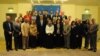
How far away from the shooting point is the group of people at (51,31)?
10.3 m

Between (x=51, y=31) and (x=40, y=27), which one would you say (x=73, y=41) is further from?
(x=40, y=27)

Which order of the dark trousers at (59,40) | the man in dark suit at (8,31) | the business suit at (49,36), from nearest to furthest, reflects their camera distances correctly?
the man in dark suit at (8,31), the business suit at (49,36), the dark trousers at (59,40)

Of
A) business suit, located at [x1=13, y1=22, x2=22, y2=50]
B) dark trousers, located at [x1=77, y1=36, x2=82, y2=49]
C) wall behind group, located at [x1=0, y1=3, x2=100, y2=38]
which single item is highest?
wall behind group, located at [x1=0, y1=3, x2=100, y2=38]

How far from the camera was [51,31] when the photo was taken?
35.3ft

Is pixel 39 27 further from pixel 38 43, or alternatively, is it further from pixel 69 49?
pixel 69 49

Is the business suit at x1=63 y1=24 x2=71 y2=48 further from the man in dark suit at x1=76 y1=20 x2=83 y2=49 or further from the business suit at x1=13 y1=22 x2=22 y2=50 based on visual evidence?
the business suit at x1=13 y1=22 x2=22 y2=50

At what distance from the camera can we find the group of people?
10.3 metres

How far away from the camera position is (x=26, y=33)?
10172mm

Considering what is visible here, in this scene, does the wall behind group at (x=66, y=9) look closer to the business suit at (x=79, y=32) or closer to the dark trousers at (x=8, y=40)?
the business suit at (x=79, y=32)

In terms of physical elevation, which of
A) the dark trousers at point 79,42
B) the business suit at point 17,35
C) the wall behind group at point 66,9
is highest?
the wall behind group at point 66,9

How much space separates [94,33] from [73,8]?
15.5 ft

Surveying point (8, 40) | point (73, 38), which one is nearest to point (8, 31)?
point (8, 40)

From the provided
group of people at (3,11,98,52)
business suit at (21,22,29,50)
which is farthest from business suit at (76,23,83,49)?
business suit at (21,22,29,50)

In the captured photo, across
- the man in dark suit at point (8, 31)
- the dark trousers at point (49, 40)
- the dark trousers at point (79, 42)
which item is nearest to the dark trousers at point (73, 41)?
the dark trousers at point (79, 42)
